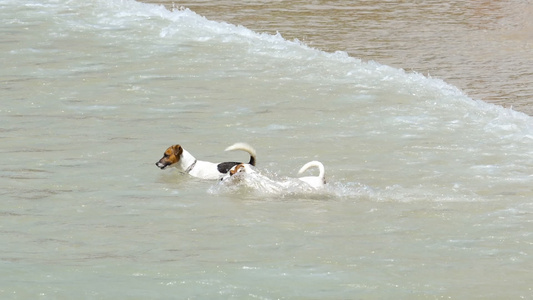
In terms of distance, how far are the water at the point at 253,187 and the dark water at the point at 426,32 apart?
55cm

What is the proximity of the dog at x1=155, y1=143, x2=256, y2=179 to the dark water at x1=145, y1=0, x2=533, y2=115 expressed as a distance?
13.3 ft

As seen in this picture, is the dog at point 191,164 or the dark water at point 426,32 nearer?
the dog at point 191,164

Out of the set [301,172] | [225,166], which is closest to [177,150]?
[225,166]

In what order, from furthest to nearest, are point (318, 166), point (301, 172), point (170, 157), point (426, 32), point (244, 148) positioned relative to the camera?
point (426, 32)
point (170, 157)
point (244, 148)
point (301, 172)
point (318, 166)

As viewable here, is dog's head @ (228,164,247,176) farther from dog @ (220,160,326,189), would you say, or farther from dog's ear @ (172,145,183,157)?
dog's ear @ (172,145,183,157)

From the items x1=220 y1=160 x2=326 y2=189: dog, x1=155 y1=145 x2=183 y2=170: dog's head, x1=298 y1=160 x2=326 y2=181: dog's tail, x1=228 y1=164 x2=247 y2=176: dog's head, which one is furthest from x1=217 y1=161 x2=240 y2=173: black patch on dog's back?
x1=298 y1=160 x2=326 y2=181: dog's tail

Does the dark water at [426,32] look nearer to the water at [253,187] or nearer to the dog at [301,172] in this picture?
the water at [253,187]

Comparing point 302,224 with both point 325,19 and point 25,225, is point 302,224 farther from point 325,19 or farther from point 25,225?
point 325,19

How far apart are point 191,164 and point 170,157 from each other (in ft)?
0.63

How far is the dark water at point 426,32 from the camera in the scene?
1401cm

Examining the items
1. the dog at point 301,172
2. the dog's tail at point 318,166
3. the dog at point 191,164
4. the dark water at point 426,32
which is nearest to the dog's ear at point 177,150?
the dog at point 191,164

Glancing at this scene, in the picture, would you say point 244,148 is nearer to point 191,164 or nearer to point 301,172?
point 301,172

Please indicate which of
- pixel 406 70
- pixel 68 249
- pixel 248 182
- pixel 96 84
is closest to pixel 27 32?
pixel 96 84

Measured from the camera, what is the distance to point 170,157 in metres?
9.72
